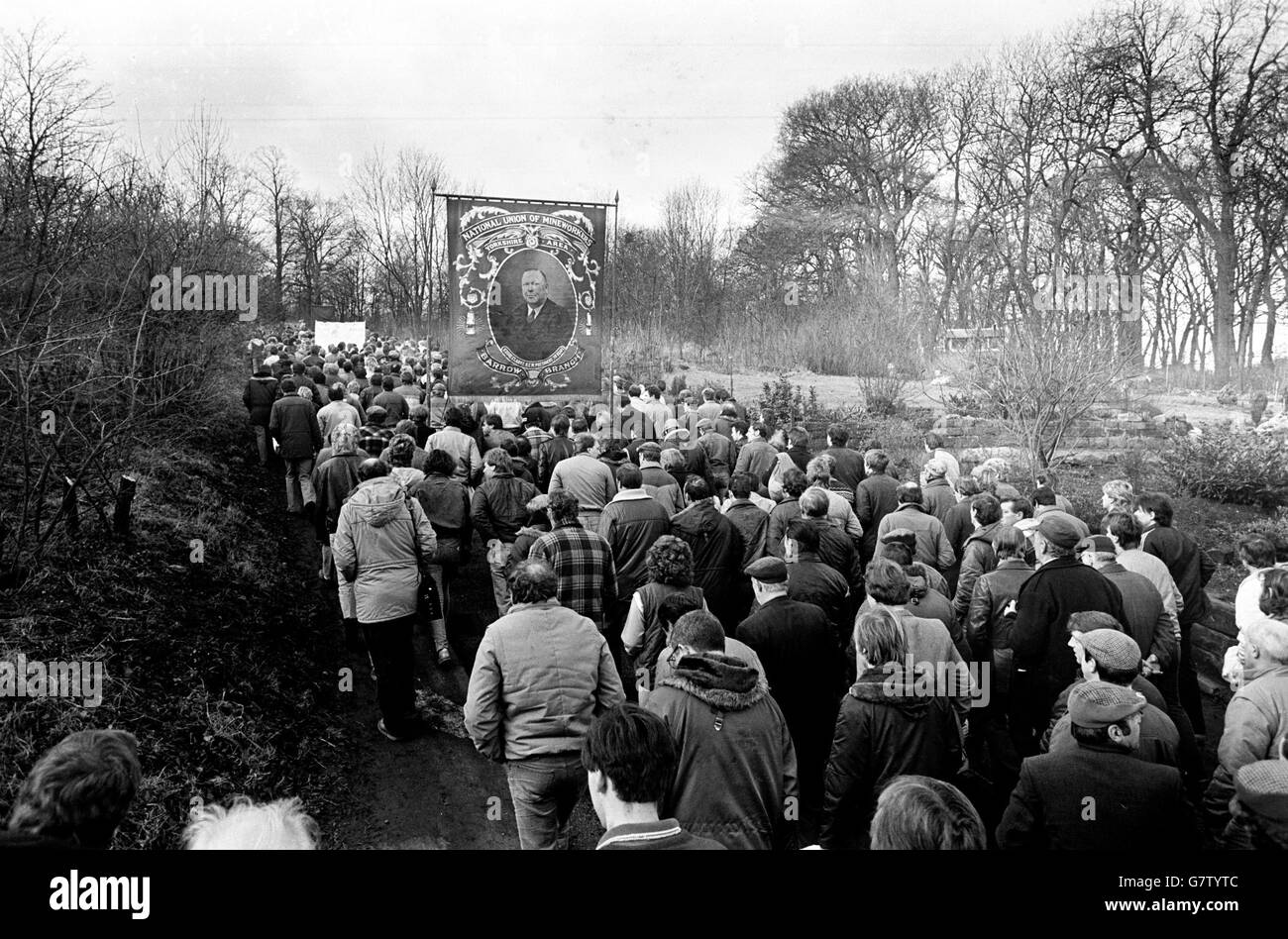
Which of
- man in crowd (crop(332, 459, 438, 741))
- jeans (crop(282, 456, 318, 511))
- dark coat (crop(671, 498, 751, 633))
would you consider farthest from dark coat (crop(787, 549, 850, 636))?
jeans (crop(282, 456, 318, 511))

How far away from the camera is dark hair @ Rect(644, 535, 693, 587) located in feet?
14.3

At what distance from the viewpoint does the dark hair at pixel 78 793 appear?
2.08 meters

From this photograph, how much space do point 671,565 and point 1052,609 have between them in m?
2.00

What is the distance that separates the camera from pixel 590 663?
11.9ft

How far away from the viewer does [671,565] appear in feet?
14.3

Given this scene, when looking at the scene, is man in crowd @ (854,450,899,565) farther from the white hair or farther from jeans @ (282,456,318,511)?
jeans @ (282,456,318,511)

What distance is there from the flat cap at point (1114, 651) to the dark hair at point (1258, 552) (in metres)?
1.99

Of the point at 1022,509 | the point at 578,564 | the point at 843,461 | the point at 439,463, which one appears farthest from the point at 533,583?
the point at 843,461

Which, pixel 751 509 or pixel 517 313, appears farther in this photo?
pixel 517 313

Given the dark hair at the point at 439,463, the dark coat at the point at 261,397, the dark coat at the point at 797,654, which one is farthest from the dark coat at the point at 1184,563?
the dark coat at the point at 261,397

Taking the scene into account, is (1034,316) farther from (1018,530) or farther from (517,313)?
(1018,530)

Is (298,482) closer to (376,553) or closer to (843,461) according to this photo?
(376,553)

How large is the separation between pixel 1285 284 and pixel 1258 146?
8.74 m

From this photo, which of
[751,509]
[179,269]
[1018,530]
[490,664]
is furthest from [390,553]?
[179,269]
